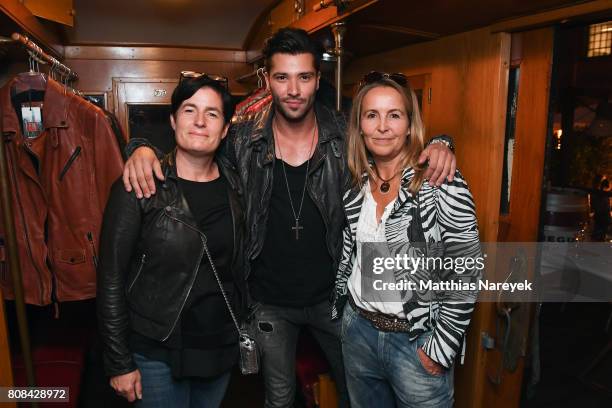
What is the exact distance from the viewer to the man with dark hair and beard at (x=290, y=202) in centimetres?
181

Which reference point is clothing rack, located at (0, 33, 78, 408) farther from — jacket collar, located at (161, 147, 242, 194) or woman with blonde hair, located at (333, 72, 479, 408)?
woman with blonde hair, located at (333, 72, 479, 408)

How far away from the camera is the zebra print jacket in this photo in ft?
4.62

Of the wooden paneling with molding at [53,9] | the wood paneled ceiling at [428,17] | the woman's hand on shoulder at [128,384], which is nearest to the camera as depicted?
the woman's hand on shoulder at [128,384]

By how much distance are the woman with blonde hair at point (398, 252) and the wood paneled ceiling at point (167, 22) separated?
2.31 meters

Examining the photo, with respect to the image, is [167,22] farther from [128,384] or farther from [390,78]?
[128,384]

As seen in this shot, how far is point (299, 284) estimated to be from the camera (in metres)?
1.84

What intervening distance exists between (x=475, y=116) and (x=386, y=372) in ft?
3.86

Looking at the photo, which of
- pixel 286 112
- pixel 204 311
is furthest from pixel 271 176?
pixel 204 311

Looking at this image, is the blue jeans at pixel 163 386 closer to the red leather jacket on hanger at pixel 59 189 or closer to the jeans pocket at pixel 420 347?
the red leather jacket on hanger at pixel 59 189

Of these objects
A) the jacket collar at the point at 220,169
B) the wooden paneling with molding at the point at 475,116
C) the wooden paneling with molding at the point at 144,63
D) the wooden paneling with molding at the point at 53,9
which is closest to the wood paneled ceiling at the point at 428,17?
the wooden paneling with molding at the point at 475,116

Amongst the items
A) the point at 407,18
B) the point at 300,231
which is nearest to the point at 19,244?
the point at 300,231

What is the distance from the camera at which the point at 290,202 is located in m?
1.83

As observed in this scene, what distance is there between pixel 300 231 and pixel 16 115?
1.23 meters

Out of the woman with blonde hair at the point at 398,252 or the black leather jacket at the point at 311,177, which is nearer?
the woman with blonde hair at the point at 398,252
